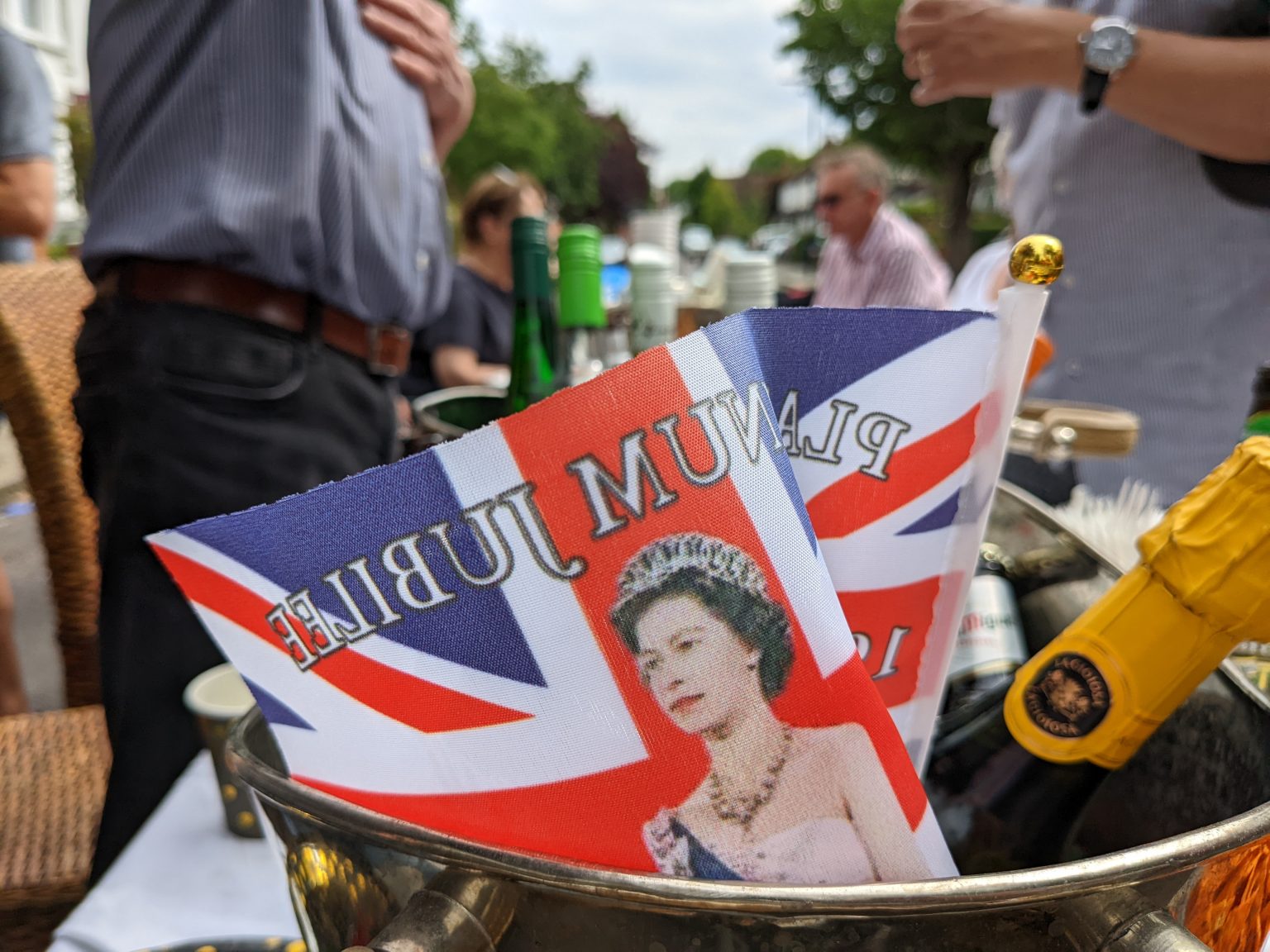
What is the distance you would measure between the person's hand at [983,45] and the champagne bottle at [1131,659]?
0.60 metres

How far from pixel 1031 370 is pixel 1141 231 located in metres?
0.55

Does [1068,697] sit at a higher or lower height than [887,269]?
higher

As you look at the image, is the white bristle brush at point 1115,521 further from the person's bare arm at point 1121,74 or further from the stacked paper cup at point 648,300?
the stacked paper cup at point 648,300

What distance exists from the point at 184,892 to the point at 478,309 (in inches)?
95.4

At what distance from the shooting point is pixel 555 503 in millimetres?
222

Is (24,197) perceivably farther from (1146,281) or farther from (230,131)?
(1146,281)

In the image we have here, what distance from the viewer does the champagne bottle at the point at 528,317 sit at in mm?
634

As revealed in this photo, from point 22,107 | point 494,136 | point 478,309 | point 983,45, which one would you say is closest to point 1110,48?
point 983,45

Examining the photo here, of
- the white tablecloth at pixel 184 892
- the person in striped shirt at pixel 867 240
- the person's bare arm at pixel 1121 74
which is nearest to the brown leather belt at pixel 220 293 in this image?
the white tablecloth at pixel 184 892

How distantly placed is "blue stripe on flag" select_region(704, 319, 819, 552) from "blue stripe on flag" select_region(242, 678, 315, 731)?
0.53ft

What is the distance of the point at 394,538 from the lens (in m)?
0.23

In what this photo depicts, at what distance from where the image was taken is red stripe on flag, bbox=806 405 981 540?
295 mm

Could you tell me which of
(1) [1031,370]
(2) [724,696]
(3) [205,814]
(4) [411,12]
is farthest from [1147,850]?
(4) [411,12]

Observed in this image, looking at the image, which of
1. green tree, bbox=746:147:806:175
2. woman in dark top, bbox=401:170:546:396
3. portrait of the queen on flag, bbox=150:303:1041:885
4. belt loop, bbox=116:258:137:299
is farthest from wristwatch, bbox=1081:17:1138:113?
green tree, bbox=746:147:806:175
